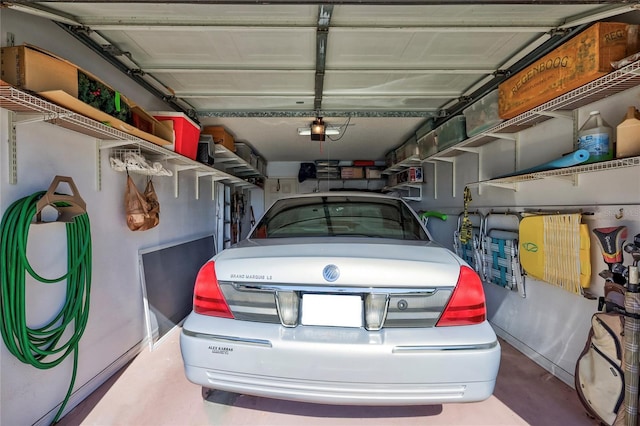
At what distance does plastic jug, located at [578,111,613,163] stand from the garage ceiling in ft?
1.93

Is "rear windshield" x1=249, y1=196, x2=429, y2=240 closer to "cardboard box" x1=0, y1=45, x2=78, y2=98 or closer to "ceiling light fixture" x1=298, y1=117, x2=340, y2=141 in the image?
"cardboard box" x1=0, y1=45, x2=78, y2=98

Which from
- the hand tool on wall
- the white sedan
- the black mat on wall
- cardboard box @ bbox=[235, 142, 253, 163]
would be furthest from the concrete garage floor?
cardboard box @ bbox=[235, 142, 253, 163]

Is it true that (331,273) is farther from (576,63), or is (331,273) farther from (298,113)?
(298,113)

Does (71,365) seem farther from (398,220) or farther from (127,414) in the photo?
(398,220)

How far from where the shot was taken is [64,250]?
1.90m

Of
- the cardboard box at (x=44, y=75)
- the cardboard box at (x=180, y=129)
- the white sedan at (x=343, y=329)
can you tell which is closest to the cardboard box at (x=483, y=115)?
the white sedan at (x=343, y=329)

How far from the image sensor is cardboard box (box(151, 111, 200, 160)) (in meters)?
2.82

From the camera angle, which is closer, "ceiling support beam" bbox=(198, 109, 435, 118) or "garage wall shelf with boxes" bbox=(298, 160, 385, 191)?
"ceiling support beam" bbox=(198, 109, 435, 118)

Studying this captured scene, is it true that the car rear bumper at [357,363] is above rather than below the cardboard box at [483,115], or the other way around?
below

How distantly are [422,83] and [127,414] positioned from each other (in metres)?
3.46

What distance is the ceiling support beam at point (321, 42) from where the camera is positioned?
184cm

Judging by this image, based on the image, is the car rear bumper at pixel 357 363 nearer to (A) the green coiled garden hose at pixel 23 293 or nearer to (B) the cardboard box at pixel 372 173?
(A) the green coiled garden hose at pixel 23 293

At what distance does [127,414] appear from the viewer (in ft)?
5.94

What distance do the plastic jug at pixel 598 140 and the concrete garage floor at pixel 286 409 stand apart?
1.54 m
